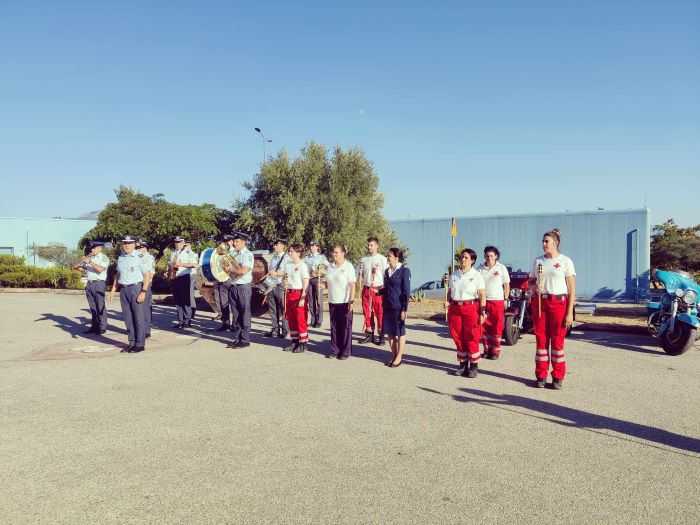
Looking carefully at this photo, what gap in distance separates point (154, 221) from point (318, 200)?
11.2 metres

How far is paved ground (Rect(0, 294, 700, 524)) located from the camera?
3.83 metres

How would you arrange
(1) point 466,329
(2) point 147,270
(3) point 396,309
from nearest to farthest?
(1) point 466,329 < (3) point 396,309 < (2) point 147,270

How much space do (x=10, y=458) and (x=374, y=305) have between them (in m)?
6.95

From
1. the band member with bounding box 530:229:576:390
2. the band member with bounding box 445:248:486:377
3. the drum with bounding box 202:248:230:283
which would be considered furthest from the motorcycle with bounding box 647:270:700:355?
the drum with bounding box 202:248:230:283

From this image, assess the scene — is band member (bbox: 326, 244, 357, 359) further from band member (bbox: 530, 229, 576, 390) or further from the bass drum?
the bass drum

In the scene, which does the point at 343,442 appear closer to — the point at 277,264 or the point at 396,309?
the point at 396,309

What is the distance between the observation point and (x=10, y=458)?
472cm

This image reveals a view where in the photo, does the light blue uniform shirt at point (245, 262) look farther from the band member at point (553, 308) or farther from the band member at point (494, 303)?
the band member at point (553, 308)

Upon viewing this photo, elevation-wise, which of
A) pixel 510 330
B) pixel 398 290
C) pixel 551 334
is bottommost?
pixel 510 330

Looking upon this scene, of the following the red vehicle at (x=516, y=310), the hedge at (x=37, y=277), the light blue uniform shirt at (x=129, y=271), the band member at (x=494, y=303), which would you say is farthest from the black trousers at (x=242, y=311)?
the hedge at (x=37, y=277)

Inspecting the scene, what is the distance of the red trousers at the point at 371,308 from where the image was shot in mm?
10859

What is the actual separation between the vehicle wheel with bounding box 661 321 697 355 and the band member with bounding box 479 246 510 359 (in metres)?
2.81

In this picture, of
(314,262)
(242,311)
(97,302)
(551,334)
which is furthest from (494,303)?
(97,302)

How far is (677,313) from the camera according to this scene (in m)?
9.62
